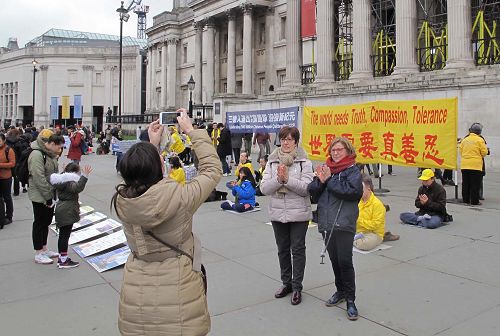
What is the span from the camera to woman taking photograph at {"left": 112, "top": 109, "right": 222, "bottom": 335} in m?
2.76

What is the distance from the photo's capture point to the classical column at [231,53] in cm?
4391

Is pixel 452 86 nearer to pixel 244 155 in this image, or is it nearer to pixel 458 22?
pixel 458 22

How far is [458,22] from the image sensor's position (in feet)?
72.3

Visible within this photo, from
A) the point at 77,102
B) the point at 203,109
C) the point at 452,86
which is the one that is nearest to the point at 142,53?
the point at 77,102

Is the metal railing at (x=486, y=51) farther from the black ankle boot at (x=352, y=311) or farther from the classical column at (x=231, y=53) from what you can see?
the classical column at (x=231, y=53)

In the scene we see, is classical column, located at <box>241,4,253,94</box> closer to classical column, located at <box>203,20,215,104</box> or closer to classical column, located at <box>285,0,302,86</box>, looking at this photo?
classical column, located at <box>203,20,215,104</box>

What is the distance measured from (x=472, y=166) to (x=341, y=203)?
735 cm

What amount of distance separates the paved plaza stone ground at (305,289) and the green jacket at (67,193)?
2.44 ft

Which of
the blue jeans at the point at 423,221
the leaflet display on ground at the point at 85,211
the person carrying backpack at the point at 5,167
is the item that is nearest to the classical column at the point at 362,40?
the blue jeans at the point at 423,221

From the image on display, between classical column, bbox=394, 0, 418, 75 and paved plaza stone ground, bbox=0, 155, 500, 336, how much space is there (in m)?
16.7

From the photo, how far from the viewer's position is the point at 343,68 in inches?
1291

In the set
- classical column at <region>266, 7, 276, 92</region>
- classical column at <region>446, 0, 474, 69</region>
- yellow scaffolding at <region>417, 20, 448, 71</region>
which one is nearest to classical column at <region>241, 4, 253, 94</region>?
classical column at <region>266, 7, 276, 92</region>

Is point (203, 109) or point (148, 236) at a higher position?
point (203, 109)

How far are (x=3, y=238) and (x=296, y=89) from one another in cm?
2380
